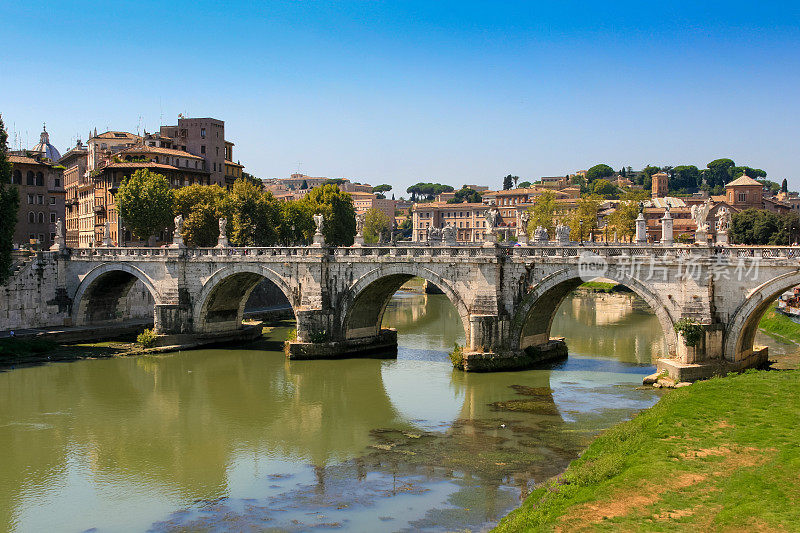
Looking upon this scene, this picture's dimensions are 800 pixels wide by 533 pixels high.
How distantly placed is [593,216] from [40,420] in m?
58.8

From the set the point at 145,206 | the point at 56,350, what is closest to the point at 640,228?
the point at 56,350

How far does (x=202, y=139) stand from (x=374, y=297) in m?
45.3

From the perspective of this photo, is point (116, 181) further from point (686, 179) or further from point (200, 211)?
point (686, 179)

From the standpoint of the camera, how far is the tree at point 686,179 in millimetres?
186125

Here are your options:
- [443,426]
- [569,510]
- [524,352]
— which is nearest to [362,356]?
[524,352]

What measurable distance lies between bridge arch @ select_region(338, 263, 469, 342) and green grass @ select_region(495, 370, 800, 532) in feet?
46.5

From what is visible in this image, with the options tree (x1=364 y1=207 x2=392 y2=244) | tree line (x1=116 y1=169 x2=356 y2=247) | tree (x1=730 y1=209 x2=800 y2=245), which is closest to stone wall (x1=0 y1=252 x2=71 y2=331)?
tree line (x1=116 y1=169 x2=356 y2=247)

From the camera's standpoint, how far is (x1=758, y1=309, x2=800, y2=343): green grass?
45763 millimetres

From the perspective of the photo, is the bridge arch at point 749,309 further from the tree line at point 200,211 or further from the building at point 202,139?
the building at point 202,139

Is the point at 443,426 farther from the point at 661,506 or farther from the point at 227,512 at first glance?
the point at 661,506

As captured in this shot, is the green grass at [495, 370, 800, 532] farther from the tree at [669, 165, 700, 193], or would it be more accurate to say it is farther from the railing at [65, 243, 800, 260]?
the tree at [669, 165, 700, 193]

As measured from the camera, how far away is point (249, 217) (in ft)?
199

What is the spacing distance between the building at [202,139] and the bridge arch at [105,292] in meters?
28.7

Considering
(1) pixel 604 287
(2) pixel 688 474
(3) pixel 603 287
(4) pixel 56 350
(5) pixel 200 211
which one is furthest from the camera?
(3) pixel 603 287
